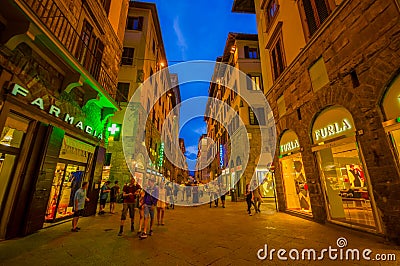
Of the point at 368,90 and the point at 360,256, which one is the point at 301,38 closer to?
the point at 368,90

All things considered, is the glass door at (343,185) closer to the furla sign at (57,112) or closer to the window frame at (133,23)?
the furla sign at (57,112)

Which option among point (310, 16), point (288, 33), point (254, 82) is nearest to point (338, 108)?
point (310, 16)

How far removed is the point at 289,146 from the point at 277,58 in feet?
18.1

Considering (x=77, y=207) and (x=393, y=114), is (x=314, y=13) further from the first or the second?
(x=77, y=207)

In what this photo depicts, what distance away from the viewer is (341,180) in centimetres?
750

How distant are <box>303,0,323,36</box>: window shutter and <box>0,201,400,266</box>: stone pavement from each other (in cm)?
796

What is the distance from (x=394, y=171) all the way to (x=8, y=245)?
389 inches

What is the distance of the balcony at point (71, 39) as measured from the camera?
552 centimetres

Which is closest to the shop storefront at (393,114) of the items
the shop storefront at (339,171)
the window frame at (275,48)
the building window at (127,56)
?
the shop storefront at (339,171)

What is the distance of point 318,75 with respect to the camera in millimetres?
7363

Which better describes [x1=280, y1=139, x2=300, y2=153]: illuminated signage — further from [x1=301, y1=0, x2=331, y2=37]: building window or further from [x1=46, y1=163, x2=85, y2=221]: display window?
[x1=46, y1=163, x2=85, y2=221]: display window

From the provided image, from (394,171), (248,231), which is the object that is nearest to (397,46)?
(394,171)

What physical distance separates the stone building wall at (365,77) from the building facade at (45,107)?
9020mm

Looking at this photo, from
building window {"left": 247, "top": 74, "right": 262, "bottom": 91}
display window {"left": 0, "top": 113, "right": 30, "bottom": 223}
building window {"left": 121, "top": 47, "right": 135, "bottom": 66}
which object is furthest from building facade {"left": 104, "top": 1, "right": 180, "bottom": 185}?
building window {"left": 247, "top": 74, "right": 262, "bottom": 91}
